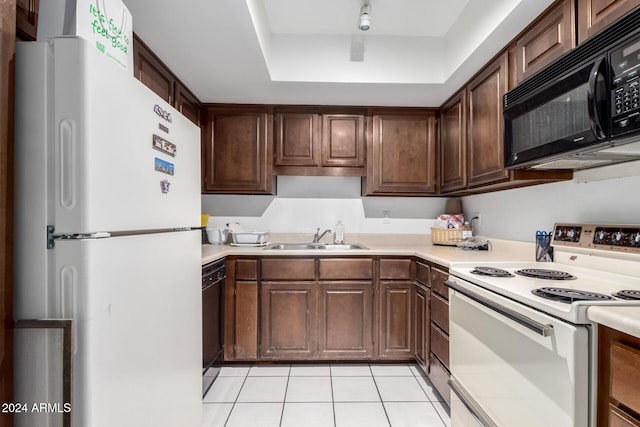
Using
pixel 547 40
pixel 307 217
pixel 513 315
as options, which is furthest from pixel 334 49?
pixel 513 315

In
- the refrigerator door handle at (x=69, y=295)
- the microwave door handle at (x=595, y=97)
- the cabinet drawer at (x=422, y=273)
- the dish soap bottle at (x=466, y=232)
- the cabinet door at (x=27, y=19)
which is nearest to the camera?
the refrigerator door handle at (x=69, y=295)

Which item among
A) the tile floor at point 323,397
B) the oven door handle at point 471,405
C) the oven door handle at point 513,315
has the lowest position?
the tile floor at point 323,397

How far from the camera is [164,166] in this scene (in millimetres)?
1086

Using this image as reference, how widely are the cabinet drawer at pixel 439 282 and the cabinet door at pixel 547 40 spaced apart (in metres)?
1.15

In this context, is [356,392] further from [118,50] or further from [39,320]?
[118,50]

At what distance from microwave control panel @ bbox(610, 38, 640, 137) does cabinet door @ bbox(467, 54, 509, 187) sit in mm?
785

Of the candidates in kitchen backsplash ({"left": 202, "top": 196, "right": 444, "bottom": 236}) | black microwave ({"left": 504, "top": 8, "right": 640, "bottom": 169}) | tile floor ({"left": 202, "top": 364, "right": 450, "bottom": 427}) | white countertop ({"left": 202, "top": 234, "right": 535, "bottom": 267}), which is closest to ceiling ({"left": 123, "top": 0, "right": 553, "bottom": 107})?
black microwave ({"left": 504, "top": 8, "right": 640, "bottom": 169})

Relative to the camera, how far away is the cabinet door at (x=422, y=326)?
2191 mm

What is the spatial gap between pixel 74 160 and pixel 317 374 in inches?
83.4

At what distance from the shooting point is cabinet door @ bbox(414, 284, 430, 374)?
7.19 ft

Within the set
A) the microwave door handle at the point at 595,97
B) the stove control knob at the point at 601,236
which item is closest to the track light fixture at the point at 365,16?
the microwave door handle at the point at 595,97

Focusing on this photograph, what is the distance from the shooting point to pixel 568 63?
125 centimetres

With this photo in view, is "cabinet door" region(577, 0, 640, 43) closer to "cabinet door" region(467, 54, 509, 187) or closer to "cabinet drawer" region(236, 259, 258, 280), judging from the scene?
Answer: "cabinet door" region(467, 54, 509, 187)

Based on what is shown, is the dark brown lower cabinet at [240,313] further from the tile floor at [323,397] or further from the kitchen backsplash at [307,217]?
the kitchen backsplash at [307,217]
